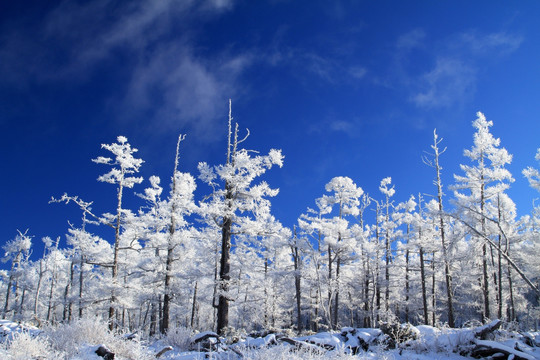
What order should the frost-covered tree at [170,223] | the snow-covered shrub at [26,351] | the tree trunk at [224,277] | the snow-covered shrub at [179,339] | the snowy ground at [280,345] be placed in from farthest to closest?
the frost-covered tree at [170,223] < the tree trunk at [224,277] < the snow-covered shrub at [179,339] < the snowy ground at [280,345] < the snow-covered shrub at [26,351]

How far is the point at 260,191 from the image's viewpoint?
538 inches

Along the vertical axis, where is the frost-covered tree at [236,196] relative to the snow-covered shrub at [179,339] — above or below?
above

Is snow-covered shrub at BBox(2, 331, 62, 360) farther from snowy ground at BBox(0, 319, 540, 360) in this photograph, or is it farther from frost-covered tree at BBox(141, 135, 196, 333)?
frost-covered tree at BBox(141, 135, 196, 333)

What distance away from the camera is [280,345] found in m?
5.42

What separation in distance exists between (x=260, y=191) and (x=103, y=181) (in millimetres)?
9261

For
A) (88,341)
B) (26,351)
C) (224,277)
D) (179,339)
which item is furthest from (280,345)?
(224,277)

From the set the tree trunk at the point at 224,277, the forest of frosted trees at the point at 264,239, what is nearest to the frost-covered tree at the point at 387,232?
the forest of frosted trees at the point at 264,239

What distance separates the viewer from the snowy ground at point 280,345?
4906mm

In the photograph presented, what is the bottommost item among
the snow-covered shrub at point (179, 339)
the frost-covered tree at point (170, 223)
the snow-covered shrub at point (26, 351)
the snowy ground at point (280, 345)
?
the snow-covered shrub at point (179, 339)

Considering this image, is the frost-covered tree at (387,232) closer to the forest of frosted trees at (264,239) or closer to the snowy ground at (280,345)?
the forest of frosted trees at (264,239)

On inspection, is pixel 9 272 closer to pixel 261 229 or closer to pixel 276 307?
pixel 276 307

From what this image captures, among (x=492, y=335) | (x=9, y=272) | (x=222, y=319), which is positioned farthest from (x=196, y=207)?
(x=9, y=272)

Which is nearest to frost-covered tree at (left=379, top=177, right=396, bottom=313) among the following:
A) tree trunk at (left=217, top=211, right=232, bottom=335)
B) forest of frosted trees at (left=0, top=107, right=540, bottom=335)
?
forest of frosted trees at (left=0, top=107, right=540, bottom=335)

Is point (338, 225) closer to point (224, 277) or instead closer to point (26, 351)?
point (224, 277)
